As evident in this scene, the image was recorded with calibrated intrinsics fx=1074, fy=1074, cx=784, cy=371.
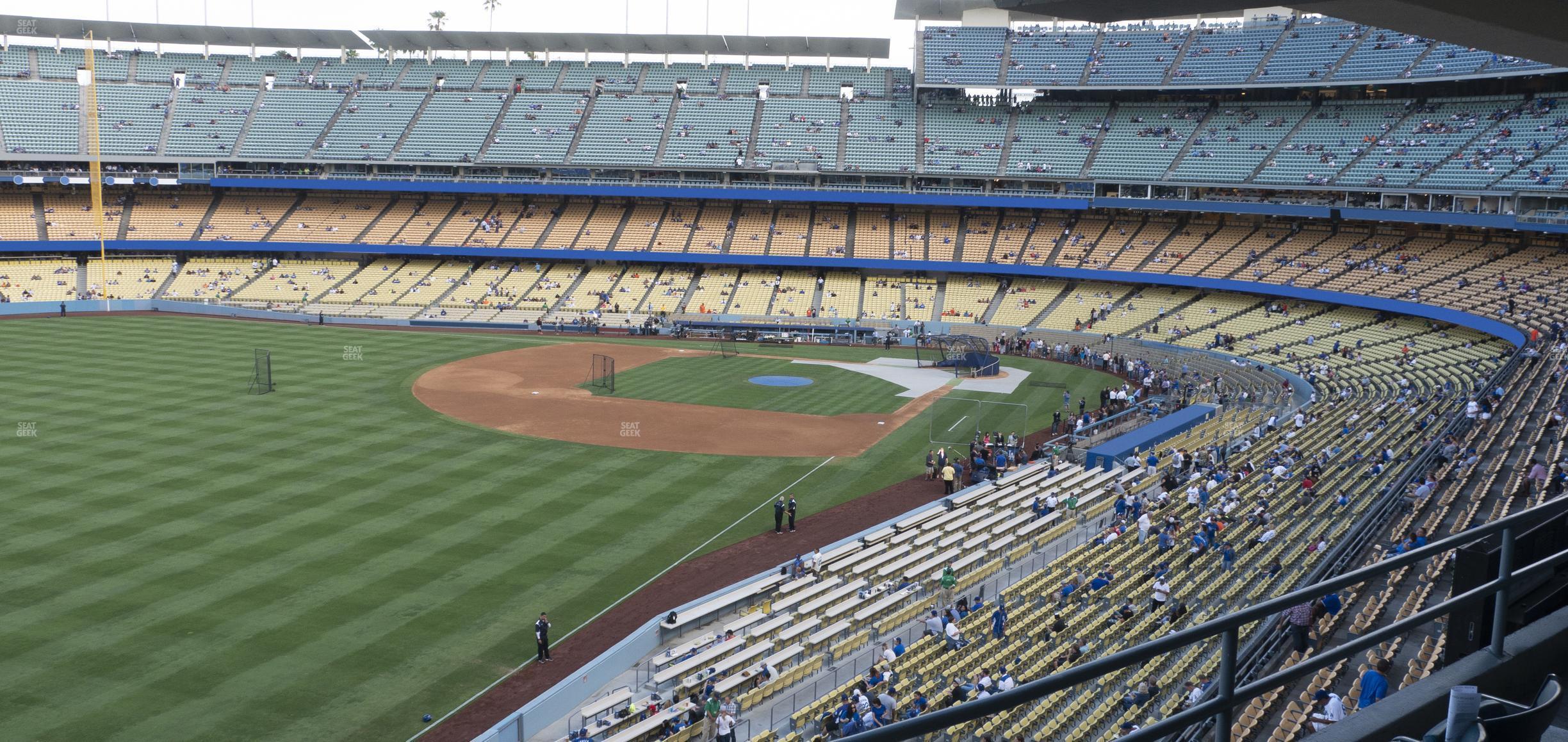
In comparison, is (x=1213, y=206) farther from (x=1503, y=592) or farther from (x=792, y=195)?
(x=1503, y=592)

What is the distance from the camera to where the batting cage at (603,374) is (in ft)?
154

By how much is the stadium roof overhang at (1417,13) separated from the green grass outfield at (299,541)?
52.2 ft

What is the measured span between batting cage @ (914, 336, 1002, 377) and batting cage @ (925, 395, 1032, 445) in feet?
22.1

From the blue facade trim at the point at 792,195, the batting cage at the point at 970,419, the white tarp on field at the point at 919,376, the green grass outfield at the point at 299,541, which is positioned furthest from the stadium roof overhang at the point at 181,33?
the batting cage at the point at 970,419

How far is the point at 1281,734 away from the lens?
1227 centimetres

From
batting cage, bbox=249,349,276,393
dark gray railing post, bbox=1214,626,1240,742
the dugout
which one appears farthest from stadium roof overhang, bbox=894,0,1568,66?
batting cage, bbox=249,349,276,393

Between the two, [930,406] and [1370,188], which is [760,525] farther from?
[1370,188]

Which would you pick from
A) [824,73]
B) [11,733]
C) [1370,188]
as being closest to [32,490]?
[11,733]

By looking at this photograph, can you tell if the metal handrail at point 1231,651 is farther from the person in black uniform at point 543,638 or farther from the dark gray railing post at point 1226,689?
the person in black uniform at point 543,638

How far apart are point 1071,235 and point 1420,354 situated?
29.0 m

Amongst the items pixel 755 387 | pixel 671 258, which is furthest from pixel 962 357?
pixel 671 258

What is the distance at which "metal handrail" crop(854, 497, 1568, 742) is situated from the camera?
2.73m

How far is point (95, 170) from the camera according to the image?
66.5 m

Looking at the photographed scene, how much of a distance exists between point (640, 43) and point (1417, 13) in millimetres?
85887
